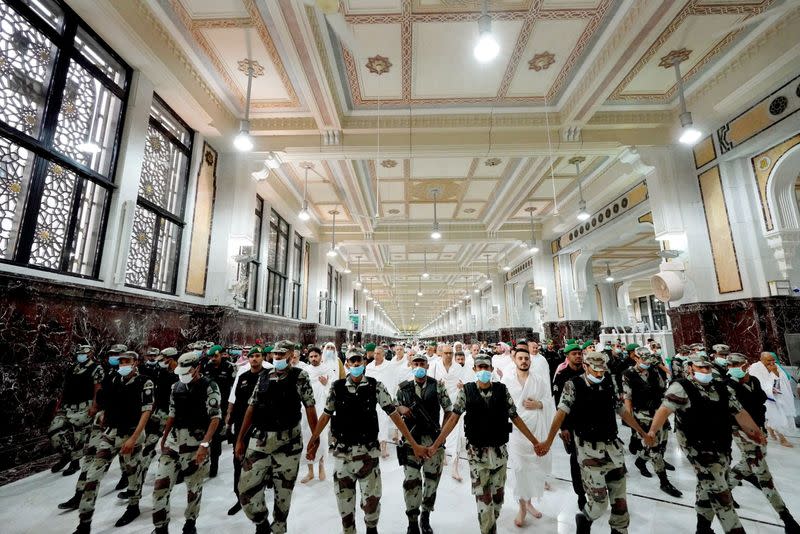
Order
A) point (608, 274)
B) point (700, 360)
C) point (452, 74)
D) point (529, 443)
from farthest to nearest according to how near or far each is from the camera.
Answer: point (608, 274), point (452, 74), point (529, 443), point (700, 360)

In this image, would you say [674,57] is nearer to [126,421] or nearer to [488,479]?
[488,479]

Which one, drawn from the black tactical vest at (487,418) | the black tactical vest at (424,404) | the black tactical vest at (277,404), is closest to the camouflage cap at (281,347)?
the black tactical vest at (277,404)

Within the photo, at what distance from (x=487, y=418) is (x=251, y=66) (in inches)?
265

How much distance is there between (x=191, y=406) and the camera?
11.6ft

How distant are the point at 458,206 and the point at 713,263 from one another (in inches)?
302

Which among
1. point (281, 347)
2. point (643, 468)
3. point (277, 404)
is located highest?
point (281, 347)

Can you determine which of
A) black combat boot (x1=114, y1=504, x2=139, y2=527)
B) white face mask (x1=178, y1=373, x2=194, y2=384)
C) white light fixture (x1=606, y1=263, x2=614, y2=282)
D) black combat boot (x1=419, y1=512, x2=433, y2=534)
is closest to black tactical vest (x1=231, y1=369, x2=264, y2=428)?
white face mask (x1=178, y1=373, x2=194, y2=384)

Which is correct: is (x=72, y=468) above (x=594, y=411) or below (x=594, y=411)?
below

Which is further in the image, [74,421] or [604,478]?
[74,421]

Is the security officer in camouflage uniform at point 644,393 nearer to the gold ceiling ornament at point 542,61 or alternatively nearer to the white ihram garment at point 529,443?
the white ihram garment at point 529,443

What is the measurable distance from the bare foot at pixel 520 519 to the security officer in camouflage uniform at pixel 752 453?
181cm

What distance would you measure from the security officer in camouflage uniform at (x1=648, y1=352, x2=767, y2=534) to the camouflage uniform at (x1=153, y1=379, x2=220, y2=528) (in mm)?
4103

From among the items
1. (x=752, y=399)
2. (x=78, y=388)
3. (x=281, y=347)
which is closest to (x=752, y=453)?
(x=752, y=399)

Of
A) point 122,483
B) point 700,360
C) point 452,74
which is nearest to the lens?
point 700,360
